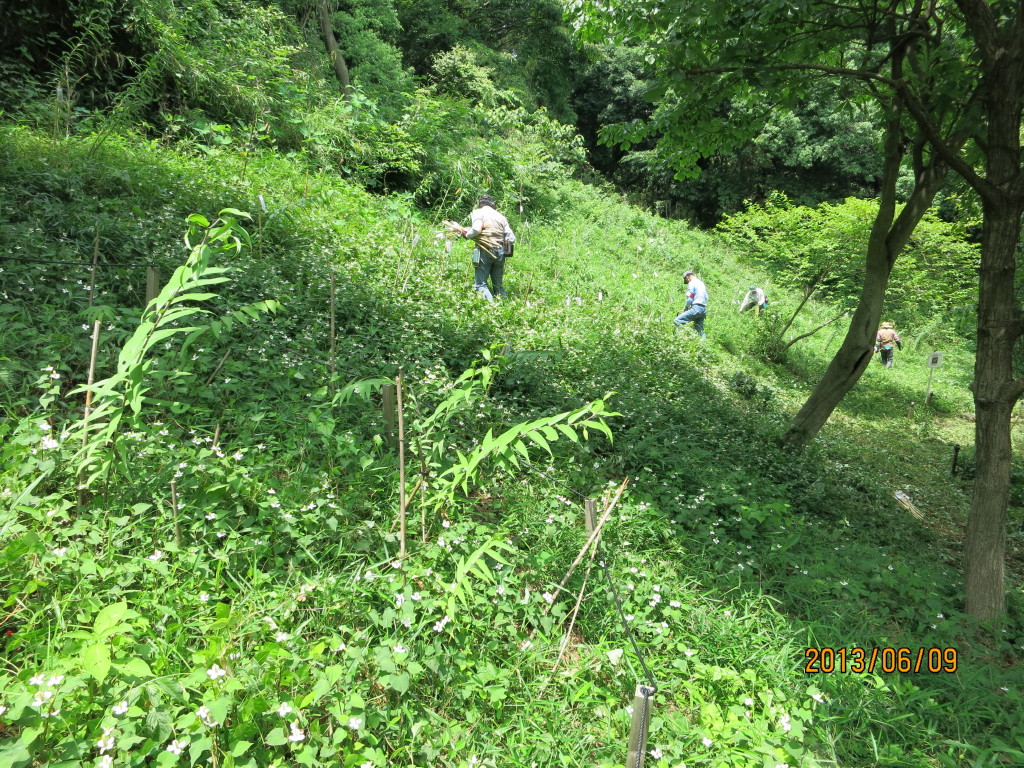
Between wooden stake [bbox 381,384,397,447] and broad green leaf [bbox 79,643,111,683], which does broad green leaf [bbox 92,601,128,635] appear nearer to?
broad green leaf [bbox 79,643,111,683]

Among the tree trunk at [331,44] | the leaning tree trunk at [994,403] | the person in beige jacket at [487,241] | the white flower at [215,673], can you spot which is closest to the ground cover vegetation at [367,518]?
the white flower at [215,673]

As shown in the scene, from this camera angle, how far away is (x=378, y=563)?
7.62 ft

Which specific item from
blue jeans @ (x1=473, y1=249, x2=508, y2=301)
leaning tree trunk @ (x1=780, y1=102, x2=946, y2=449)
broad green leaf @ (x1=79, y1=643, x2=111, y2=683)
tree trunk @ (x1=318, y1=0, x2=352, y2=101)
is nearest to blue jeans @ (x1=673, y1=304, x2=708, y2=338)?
blue jeans @ (x1=473, y1=249, x2=508, y2=301)

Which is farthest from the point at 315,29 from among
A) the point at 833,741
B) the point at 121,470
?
the point at 833,741

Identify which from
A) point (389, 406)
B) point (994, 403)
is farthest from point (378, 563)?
point (994, 403)

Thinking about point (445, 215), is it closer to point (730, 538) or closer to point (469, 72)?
point (730, 538)

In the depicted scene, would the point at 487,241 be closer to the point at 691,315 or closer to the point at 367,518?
the point at 691,315

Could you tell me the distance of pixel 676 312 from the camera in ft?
36.5

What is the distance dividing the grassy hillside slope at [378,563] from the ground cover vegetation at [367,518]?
0.7 inches

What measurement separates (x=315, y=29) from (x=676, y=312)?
11.2 metres

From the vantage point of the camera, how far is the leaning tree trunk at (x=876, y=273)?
16.0 ft

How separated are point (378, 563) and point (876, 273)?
5.62 m

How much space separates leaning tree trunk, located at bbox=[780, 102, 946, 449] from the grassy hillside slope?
2.67 feet

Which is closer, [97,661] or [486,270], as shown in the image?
[97,661]
